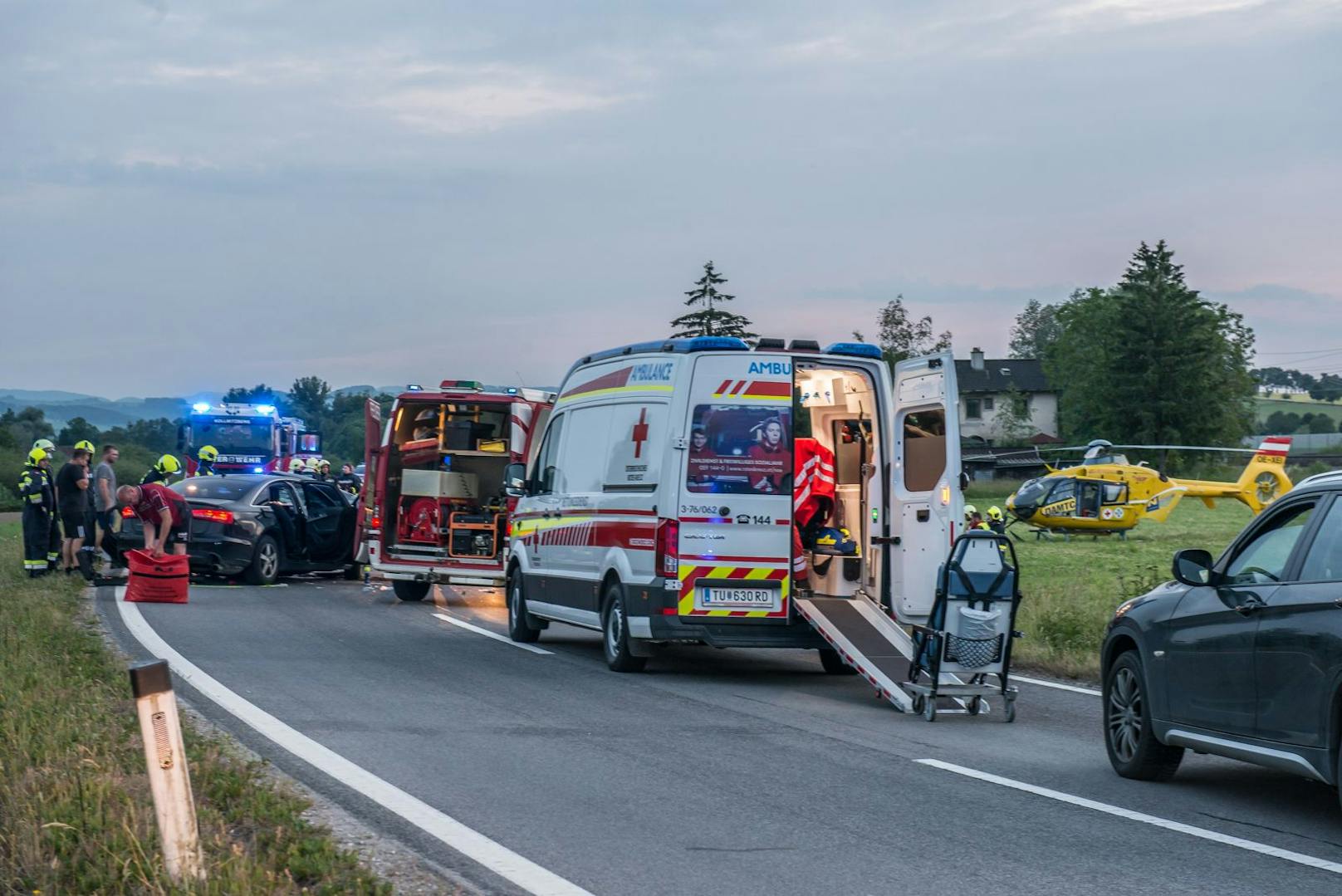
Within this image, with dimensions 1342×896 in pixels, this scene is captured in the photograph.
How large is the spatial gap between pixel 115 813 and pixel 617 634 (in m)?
7.72

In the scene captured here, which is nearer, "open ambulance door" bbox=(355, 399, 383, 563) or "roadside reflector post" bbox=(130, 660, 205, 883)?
"roadside reflector post" bbox=(130, 660, 205, 883)

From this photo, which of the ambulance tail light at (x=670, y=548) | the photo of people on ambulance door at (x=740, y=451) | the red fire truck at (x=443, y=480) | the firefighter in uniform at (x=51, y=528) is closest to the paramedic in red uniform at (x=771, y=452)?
the photo of people on ambulance door at (x=740, y=451)

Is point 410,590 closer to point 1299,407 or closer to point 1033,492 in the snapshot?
point 1033,492

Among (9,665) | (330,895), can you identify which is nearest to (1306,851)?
(330,895)

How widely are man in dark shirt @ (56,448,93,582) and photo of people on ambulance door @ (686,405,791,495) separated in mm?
12015

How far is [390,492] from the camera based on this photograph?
874 inches

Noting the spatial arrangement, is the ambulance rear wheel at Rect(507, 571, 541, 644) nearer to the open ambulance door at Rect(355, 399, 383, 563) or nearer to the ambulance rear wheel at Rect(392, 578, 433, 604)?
the open ambulance door at Rect(355, 399, 383, 563)

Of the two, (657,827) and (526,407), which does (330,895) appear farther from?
(526,407)

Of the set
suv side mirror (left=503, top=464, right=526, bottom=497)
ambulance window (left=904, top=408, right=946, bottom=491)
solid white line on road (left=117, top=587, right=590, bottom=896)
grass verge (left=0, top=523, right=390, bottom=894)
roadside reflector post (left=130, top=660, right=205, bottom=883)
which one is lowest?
solid white line on road (left=117, top=587, right=590, bottom=896)

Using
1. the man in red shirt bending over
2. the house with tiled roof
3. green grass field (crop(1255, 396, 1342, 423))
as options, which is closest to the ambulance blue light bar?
the man in red shirt bending over

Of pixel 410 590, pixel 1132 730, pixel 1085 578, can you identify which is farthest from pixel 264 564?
pixel 1132 730

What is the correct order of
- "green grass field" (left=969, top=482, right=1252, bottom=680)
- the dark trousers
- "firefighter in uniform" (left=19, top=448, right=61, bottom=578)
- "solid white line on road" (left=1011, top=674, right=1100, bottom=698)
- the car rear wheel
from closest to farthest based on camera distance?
"solid white line on road" (left=1011, top=674, right=1100, bottom=698), "green grass field" (left=969, top=482, right=1252, bottom=680), "firefighter in uniform" (left=19, top=448, right=61, bottom=578), the dark trousers, the car rear wheel

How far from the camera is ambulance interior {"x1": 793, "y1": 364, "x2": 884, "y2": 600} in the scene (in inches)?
564

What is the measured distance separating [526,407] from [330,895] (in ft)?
53.6
